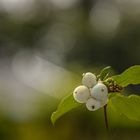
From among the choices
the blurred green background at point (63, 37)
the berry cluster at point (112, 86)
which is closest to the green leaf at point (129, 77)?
the berry cluster at point (112, 86)

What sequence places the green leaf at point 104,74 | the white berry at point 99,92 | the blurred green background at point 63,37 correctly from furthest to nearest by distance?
the blurred green background at point 63,37 → the green leaf at point 104,74 → the white berry at point 99,92

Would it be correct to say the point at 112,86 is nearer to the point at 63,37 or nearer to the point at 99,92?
the point at 99,92

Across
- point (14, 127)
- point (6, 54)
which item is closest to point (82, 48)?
point (6, 54)

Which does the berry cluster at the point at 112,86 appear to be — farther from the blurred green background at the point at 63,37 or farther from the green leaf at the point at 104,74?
the blurred green background at the point at 63,37

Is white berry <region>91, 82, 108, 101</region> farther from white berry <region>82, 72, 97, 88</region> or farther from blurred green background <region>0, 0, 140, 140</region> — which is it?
blurred green background <region>0, 0, 140, 140</region>

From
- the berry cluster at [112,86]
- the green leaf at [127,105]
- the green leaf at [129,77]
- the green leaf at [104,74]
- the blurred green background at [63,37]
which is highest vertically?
the blurred green background at [63,37]

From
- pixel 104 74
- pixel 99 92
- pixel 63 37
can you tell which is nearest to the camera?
pixel 99 92

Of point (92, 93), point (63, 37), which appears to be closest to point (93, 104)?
point (92, 93)
